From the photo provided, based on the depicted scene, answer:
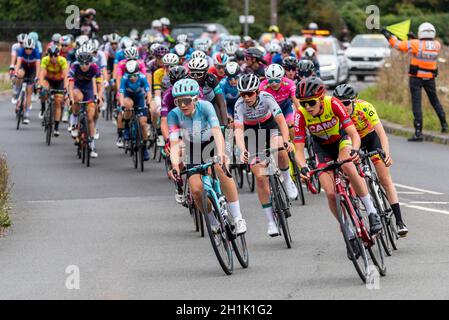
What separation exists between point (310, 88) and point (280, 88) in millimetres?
5171

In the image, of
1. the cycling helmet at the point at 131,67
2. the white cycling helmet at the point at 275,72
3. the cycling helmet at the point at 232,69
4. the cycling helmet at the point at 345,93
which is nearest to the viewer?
the cycling helmet at the point at 345,93

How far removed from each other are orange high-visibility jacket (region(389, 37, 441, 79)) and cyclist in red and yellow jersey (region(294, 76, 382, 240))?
12603 mm

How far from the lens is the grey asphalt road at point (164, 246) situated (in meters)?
11.2

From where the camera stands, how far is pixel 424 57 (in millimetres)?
25109

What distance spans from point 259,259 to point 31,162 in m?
10.1

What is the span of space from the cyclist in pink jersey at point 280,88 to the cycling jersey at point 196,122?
142 inches

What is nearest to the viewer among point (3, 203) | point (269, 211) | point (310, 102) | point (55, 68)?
point (310, 102)

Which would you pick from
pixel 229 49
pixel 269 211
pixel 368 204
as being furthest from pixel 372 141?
pixel 229 49

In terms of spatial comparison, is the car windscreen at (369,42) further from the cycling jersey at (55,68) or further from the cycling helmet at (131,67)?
the cycling helmet at (131,67)

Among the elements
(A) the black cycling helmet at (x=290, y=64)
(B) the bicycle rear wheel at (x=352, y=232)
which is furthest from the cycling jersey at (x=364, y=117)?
(A) the black cycling helmet at (x=290, y=64)

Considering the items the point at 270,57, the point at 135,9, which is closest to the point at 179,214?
the point at 270,57

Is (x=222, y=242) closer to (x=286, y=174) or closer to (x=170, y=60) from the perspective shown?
(x=286, y=174)

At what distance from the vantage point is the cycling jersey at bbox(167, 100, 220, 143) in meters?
12.8

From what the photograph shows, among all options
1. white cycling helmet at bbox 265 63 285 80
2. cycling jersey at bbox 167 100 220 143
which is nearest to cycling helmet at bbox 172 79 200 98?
cycling jersey at bbox 167 100 220 143
